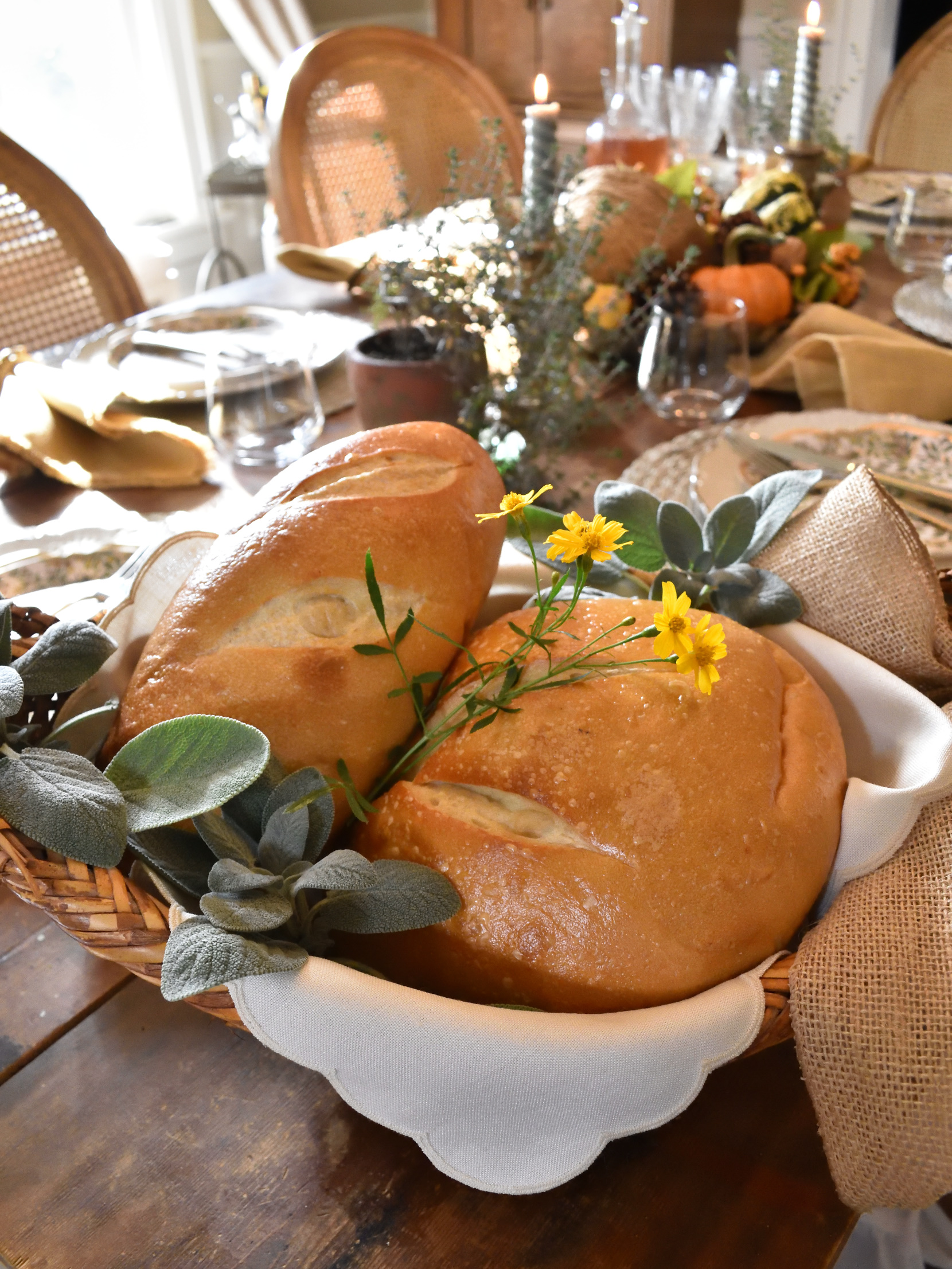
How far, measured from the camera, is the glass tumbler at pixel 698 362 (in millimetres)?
1024

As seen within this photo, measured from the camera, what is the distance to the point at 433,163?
2184 mm

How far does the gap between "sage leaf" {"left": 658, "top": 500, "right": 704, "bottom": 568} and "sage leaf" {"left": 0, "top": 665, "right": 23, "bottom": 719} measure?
365 mm

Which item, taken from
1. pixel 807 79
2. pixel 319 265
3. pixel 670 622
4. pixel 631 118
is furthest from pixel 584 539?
pixel 631 118

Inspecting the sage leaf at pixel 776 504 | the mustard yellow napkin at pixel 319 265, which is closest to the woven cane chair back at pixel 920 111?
the mustard yellow napkin at pixel 319 265

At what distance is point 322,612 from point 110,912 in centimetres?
19

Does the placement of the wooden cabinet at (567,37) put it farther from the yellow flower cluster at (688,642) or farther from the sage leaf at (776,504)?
the yellow flower cluster at (688,642)

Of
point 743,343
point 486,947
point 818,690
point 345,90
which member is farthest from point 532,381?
point 345,90

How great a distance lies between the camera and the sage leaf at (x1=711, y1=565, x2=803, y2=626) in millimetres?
601

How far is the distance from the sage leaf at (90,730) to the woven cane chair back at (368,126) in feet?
4.94

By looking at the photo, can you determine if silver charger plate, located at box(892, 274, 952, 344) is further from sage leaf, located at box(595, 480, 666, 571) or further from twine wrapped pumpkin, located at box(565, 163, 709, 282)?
sage leaf, located at box(595, 480, 666, 571)

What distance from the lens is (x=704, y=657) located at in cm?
45

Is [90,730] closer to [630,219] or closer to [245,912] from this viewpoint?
[245,912]

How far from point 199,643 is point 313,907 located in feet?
0.54

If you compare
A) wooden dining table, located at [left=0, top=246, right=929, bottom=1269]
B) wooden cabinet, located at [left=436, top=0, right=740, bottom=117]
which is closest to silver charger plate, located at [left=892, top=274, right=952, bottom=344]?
wooden dining table, located at [left=0, top=246, right=929, bottom=1269]
